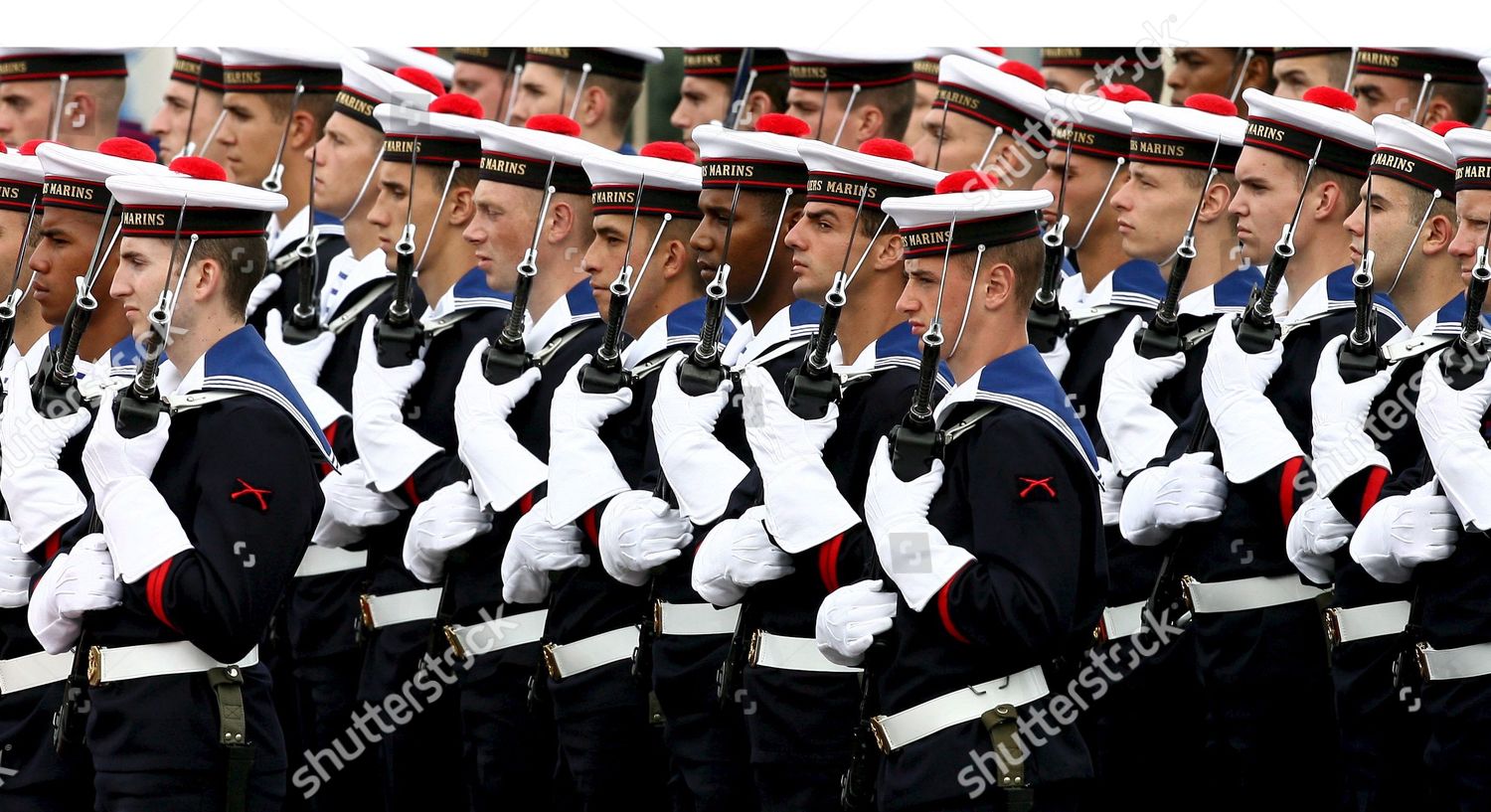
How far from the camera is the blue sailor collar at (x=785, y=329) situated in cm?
645

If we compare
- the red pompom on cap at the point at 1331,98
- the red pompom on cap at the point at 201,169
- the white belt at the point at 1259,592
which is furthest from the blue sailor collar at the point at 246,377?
the red pompom on cap at the point at 1331,98

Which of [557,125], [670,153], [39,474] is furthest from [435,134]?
[39,474]

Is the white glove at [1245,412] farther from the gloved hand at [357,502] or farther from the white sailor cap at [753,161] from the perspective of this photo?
the gloved hand at [357,502]

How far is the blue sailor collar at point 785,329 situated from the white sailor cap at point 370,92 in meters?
2.45

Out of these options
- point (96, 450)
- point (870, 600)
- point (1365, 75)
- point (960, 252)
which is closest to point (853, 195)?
point (960, 252)

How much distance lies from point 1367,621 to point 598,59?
4732 mm

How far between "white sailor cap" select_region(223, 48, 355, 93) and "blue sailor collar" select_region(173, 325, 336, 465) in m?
3.45

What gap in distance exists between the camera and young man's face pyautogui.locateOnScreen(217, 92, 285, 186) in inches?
373

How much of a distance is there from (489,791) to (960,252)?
2828 millimetres

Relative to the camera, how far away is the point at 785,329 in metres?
6.50

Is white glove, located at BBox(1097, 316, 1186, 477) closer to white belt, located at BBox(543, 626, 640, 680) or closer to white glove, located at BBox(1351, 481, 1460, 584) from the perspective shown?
white glove, located at BBox(1351, 481, 1460, 584)

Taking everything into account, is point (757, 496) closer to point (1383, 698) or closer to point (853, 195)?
point (853, 195)

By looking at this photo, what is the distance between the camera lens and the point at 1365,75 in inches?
321

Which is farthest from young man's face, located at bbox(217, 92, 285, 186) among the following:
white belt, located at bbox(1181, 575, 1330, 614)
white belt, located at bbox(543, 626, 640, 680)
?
white belt, located at bbox(1181, 575, 1330, 614)
